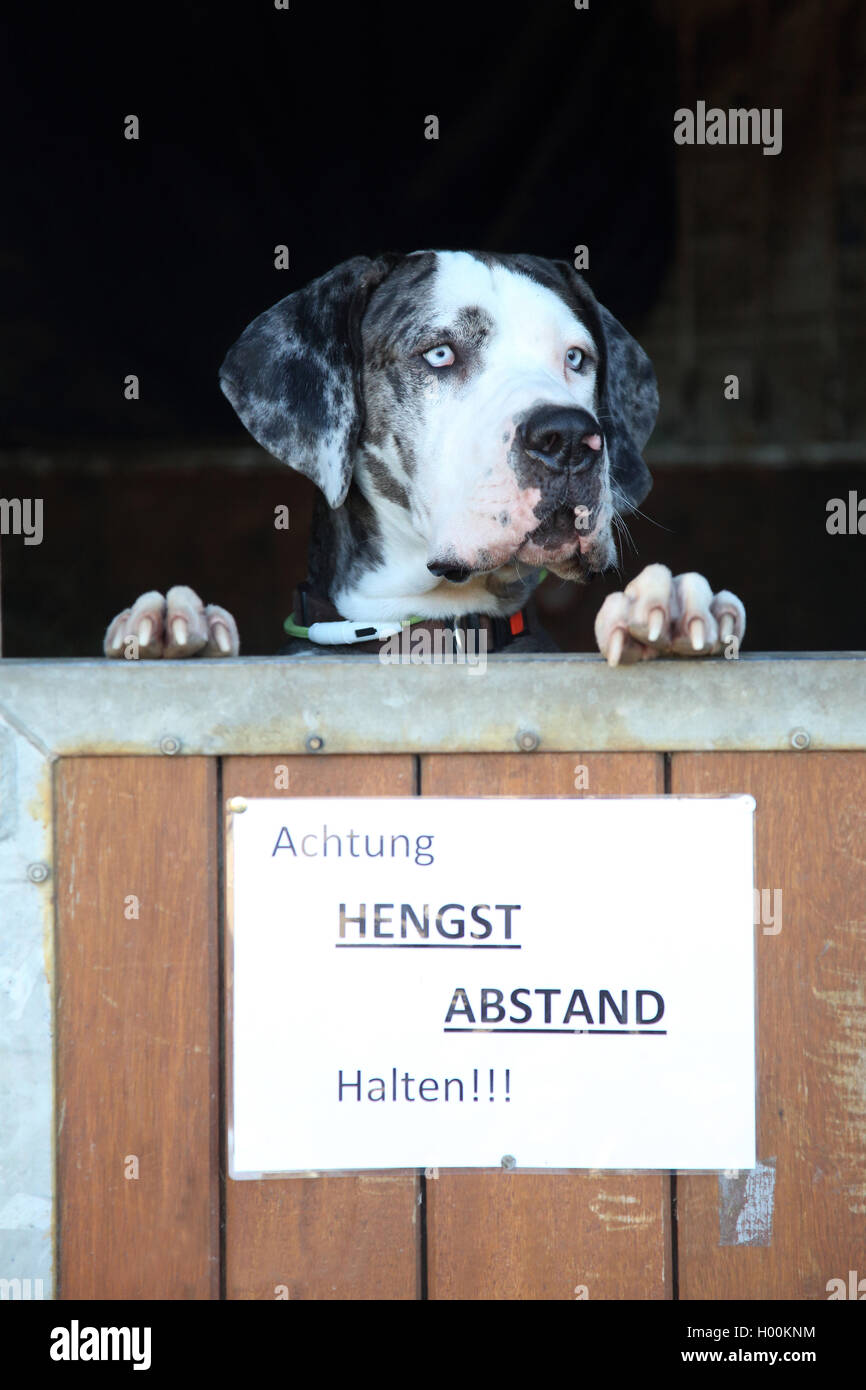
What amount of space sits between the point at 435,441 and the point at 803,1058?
4.40 feet

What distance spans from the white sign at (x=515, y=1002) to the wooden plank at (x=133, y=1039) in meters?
0.06

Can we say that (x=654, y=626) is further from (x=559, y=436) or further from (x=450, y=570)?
(x=450, y=570)

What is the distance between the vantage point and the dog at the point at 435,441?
8.17ft

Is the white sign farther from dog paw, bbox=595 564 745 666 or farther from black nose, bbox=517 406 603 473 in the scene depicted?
black nose, bbox=517 406 603 473

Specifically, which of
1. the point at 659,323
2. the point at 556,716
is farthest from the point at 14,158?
the point at 659,323

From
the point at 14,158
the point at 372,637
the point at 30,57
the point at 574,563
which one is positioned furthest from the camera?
the point at 14,158

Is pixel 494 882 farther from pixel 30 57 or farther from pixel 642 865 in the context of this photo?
pixel 30 57

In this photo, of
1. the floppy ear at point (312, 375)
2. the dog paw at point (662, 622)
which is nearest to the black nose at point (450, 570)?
the floppy ear at point (312, 375)

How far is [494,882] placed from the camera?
6.14 ft

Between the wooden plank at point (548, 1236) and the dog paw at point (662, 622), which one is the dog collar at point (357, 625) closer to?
the dog paw at point (662, 622)

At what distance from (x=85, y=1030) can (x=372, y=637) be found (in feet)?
3.75

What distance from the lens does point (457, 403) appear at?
2688 mm

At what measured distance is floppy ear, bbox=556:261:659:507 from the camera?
311cm

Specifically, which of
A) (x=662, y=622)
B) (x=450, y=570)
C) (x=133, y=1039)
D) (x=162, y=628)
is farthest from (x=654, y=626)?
(x=162, y=628)
